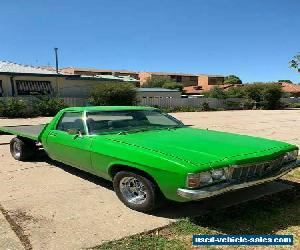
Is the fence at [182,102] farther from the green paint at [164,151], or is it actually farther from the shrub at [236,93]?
the green paint at [164,151]

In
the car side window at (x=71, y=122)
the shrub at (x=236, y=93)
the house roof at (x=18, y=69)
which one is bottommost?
the shrub at (x=236, y=93)

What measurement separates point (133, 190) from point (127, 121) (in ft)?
4.98

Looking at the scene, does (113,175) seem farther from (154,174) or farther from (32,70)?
(32,70)

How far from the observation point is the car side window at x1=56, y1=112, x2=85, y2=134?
5.94 metres

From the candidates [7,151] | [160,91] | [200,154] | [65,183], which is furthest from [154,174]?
[160,91]

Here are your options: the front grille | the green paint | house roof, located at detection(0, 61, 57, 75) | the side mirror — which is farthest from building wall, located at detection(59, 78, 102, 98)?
the front grille

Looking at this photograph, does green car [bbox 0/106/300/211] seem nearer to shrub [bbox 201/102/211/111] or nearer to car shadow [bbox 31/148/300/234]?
car shadow [bbox 31/148/300/234]

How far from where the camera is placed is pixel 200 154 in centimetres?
448

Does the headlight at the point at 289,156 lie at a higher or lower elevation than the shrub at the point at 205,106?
higher

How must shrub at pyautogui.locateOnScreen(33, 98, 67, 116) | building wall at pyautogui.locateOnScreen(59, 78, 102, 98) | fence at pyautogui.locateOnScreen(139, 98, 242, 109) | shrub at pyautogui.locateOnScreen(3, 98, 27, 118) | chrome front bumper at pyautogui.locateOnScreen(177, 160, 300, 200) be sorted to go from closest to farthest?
chrome front bumper at pyautogui.locateOnScreen(177, 160, 300, 200), shrub at pyautogui.locateOnScreen(3, 98, 27, 118), shrub at pyautogui.locateOnScreen(33, 98, 67, 116), building wall at pyautogui.locateOnScreen(59, 78, 102, 98), fence at pyautogui.locateOnScreen(139, 98, 242, 109)

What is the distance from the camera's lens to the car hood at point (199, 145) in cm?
444

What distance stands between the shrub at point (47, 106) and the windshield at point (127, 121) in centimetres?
1833

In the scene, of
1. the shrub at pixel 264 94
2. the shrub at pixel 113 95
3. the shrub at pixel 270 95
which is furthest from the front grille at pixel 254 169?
the shrub at pixel 270 95

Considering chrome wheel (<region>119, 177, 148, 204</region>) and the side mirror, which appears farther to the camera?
the side mirror
